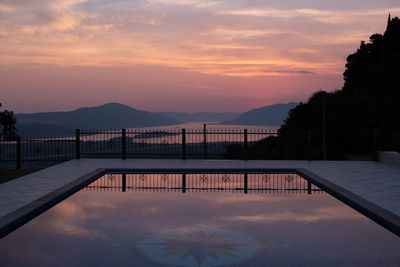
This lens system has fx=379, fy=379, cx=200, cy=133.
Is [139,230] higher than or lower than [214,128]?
lower

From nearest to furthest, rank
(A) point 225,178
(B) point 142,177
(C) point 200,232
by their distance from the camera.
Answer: (C) point 200,232 < (A) point 225,178 < (B) point 142,177

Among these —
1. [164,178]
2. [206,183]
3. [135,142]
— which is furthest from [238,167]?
[135,142]

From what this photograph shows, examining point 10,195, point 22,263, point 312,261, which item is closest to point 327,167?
point 312,261

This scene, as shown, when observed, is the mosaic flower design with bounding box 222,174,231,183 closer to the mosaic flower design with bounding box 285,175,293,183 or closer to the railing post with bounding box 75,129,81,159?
the mosaic flower design with bounding box 285,175,293,183

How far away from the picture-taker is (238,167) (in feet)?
48.9

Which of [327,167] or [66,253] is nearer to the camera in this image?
[66,253]

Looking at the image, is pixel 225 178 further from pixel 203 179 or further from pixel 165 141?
pixel 165 141

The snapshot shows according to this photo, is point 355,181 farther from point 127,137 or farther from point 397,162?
point 127,137

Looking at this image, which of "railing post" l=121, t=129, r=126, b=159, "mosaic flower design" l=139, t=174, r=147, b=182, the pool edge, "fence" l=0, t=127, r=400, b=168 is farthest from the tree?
the pool edge

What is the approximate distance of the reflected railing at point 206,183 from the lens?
11.2 m

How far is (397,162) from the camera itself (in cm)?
1516

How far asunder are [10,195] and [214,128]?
10280 mm

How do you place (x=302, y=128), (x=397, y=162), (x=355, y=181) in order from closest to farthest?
(x=355, y=181)
(x=397, y=162)
(x=302, y=128)

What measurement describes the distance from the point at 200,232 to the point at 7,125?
38.0 feet
